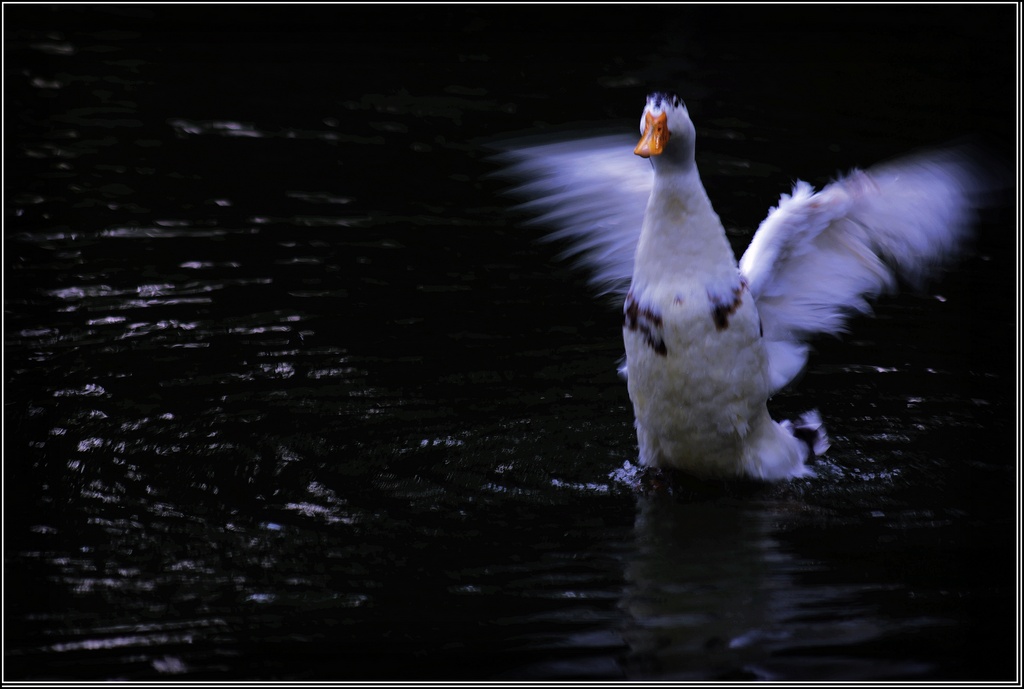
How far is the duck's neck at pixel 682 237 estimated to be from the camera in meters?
5.08

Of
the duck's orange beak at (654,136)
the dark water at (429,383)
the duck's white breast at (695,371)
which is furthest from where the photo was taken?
the duck's white breast at (695,371)

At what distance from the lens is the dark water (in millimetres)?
4488

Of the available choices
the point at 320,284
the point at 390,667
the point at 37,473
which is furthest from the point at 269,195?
the point at 390,667

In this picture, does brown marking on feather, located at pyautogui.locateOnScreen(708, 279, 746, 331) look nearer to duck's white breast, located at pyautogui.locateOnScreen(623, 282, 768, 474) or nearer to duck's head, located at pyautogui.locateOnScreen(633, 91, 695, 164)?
duck's white breast, located at pyautogui.locateOnScreen(623, 282, 768, 474)

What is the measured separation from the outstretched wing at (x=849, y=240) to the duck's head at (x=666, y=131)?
2.12ft

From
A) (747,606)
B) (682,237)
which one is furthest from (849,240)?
(747,606)

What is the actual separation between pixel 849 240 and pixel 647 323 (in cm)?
109

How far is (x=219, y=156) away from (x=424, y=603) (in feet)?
19.8

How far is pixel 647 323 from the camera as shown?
17.3 ft

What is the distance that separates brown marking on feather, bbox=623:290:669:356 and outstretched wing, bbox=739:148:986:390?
1.77ft

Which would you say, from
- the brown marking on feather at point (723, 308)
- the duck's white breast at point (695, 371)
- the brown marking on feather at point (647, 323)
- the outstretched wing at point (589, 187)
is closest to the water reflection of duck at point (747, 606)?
the duck's white breast at point (695, 371)

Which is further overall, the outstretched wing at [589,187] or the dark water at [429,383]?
the outstretched wing at [589,187]

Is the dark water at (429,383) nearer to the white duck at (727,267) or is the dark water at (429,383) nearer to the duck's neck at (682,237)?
the white duck at (727,267)

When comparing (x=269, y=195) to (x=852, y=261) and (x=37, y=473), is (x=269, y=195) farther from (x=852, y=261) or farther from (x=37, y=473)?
(x=852, y=261)
